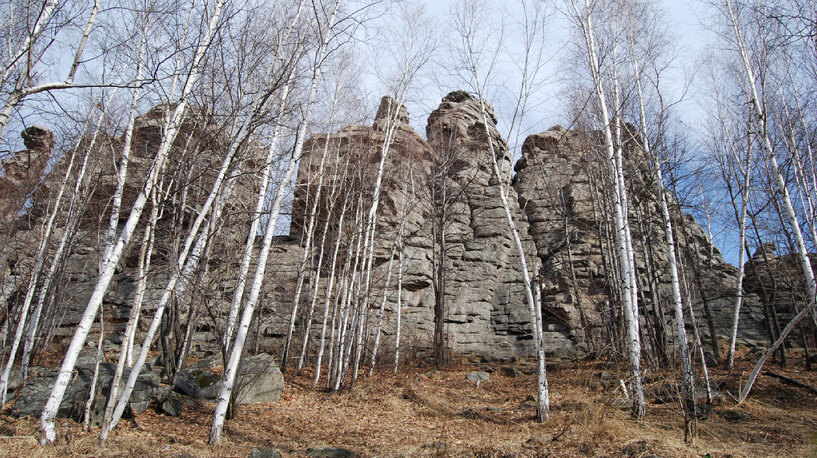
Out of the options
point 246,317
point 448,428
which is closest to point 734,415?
point 448,428

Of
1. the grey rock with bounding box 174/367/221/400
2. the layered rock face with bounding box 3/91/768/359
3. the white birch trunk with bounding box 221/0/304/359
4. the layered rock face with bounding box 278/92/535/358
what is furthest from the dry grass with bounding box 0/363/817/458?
the layered rock face with bounding box 278/92/535/358

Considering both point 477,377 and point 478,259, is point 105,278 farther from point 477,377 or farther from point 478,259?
point 478,259

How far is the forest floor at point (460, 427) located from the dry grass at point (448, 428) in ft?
0.06

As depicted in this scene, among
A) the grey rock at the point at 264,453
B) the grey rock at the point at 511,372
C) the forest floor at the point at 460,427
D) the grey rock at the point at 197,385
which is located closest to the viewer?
the grey rock at the point at 264,453

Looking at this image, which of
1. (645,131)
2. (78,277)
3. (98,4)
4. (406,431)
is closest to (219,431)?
(406,431)

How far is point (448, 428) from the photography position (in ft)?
25.0

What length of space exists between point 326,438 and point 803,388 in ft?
35.3

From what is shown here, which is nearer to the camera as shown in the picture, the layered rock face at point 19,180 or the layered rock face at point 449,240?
the layered rock face at point 19,180

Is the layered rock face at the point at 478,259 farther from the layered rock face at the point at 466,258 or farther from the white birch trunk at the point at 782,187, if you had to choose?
the white birch trunk at the point at 782,187

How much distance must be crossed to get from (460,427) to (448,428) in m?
0.23

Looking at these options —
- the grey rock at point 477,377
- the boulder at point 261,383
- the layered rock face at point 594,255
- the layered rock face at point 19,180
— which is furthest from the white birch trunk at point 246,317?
the layered rock face at point 19,180

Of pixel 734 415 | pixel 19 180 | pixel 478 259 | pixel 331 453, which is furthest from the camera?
pixel 478 259

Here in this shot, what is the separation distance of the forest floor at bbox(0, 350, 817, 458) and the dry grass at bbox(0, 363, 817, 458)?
0.7 inches

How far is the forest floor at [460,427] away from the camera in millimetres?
5844
